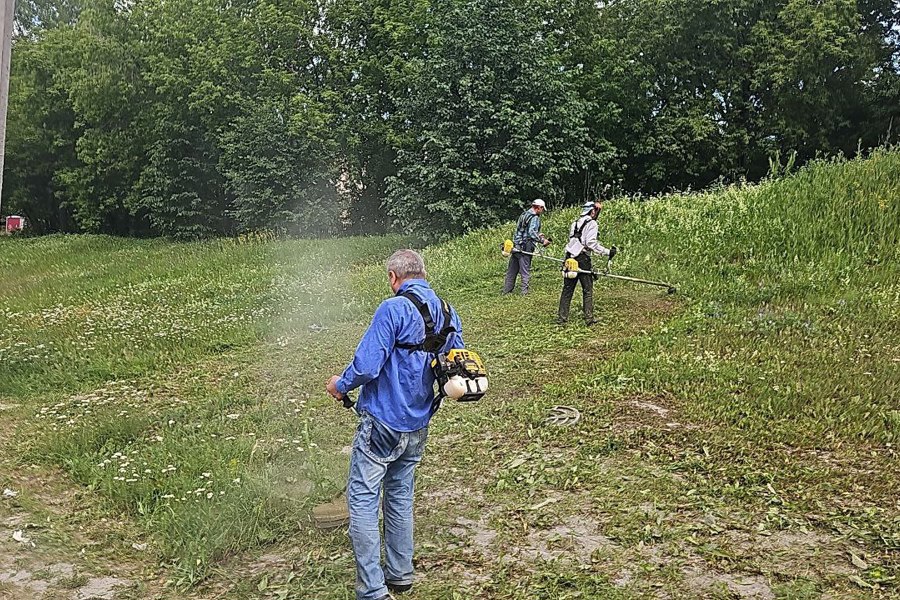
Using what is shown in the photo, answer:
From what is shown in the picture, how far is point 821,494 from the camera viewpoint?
520 centimetres

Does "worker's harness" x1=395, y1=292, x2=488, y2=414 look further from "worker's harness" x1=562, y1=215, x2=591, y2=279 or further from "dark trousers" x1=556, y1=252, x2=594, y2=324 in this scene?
"dark trousers" x1=556, y1=252, x2=594, y2=324

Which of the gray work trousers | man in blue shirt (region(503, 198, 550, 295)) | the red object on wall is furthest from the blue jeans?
the red object on wall

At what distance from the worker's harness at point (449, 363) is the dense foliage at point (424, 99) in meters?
19.1

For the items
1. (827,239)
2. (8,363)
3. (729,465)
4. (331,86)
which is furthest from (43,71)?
(729,465)

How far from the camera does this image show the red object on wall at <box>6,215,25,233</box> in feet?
144

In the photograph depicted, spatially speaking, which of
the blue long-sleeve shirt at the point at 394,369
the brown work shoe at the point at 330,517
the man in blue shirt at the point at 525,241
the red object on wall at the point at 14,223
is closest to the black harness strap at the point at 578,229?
the man in blue shirt at the point at 525,241

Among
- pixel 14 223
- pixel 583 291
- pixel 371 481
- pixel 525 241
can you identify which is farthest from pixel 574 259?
pixel 14 223

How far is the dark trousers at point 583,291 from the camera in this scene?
34.0 feet

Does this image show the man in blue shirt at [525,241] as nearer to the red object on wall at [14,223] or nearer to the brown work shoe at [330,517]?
the brown work shoe at [330,517]

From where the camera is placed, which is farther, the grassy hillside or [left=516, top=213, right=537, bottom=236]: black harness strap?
[left=516, top=213, right=537, bottom=236]: black harness strap

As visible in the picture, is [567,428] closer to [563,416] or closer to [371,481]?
[563,416]

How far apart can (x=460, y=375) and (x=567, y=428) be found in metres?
3.02

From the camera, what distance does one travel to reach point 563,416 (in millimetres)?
7031

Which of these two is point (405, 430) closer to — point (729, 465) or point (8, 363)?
point (729, 465)
